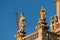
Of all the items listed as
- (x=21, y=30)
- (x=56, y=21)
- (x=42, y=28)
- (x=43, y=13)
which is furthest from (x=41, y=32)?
(x=56, y=21)

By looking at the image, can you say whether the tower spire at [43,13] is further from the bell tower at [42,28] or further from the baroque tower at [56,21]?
the baroque tower at [56,21]

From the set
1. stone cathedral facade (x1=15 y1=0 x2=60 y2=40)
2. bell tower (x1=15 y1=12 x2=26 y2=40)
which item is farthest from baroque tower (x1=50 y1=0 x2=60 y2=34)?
bell tower (x1=15 y1=12 x2=26 y2=40)

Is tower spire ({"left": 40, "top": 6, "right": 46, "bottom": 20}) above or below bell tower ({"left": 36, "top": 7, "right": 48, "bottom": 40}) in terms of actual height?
above

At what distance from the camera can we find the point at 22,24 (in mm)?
A: 40375

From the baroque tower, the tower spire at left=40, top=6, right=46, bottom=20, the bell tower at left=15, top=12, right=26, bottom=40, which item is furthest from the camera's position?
the baroque tower

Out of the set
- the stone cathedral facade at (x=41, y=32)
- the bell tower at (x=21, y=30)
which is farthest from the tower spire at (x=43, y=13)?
the bell tower at (x=21, y=30)

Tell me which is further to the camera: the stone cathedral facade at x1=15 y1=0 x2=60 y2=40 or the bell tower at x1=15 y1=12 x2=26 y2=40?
the bell tower at x1=15 y1=12 x2=26 y2=40

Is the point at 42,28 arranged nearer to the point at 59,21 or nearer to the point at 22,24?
the point at 22,24

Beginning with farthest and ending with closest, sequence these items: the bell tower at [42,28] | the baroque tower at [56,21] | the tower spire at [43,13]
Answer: the baroque tower at [56,21] < the tower spire at [43,13] < the bell tower at [42,28]

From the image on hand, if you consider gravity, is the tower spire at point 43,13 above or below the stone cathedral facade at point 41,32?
above

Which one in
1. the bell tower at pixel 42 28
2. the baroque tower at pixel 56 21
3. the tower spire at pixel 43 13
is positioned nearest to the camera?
the bell tower at pixel 42 28

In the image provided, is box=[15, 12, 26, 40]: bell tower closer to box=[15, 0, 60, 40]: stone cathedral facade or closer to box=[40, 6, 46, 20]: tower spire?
box=[15, 0, 60, 40]: stone cathedral facade

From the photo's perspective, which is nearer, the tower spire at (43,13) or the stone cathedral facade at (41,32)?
the stone cathedral facade at (41,32)

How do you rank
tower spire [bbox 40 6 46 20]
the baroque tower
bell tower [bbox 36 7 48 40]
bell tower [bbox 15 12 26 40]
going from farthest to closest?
the baroque tower
bell tower [bbox 15 12 26 40]
tower spire [bbox 40 6 46 20]
bell tower [bbox 36 7 48 40]
